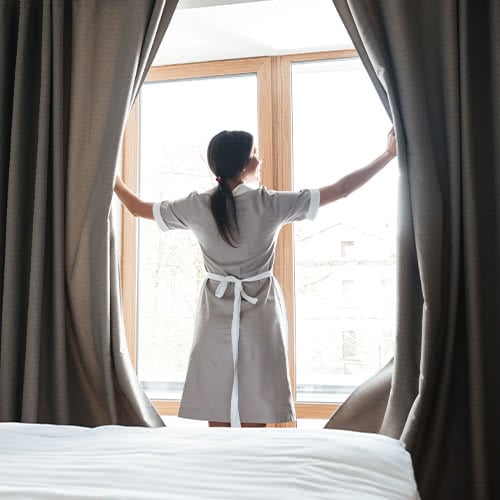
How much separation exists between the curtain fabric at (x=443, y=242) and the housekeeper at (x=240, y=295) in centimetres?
19

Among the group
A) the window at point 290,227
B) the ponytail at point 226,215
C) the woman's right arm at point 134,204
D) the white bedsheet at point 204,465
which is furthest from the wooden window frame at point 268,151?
the white bedsheet at point 204,465

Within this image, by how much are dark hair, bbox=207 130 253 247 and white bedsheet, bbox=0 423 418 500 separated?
914 mm

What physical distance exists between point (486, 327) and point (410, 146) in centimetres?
66

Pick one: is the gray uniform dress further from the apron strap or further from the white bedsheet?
the white bedsheet

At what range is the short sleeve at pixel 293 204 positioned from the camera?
2.04 m

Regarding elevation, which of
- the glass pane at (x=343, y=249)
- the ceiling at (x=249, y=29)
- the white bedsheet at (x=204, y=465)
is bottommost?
the white bedsheet at (x=204, y=465)

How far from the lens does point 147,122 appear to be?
2.85 metres

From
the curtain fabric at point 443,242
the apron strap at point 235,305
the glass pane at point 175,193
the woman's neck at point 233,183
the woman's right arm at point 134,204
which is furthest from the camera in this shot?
the glass pane at point 175,193

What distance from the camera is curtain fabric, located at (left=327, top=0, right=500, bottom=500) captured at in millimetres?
1874

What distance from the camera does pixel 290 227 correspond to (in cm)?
260

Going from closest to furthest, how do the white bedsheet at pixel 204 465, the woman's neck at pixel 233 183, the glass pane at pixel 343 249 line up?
the white bedsheet at pixel 204 465 < the woman's neck at pixel 233 183 < the glass pane at pixel 343 249

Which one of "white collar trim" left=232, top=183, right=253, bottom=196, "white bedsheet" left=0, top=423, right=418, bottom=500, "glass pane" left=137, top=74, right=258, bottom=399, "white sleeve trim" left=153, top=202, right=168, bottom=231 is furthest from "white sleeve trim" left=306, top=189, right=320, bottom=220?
"white bedsheet" left=0, top=423, right=418, bottom=500

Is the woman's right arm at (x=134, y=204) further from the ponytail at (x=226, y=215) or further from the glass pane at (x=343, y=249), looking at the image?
the glass pane at (x=343, y=249)

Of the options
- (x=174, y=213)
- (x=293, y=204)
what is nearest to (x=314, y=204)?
(x=293, y=204)
